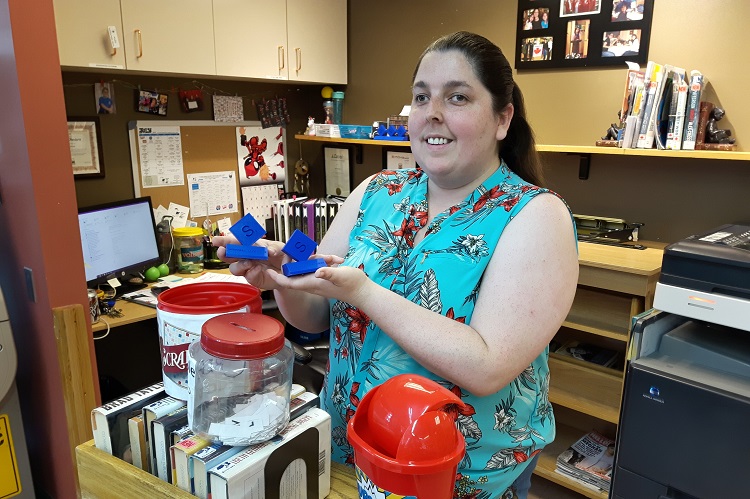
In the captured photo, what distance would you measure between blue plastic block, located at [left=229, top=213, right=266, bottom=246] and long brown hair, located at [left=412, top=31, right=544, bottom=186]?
0.48 m

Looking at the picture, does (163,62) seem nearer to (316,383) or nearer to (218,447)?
(316,383)

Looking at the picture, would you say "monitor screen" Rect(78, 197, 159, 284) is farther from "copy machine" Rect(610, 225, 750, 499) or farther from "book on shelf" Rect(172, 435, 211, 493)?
"copy machine" Rect(610, 225, 750, 499)

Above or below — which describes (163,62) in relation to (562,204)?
above

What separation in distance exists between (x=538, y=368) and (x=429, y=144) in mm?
484

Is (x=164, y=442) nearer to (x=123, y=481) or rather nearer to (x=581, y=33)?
(x=123, y=481)

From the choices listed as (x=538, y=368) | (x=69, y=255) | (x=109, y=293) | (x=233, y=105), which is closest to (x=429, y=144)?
(x=538, y=368)

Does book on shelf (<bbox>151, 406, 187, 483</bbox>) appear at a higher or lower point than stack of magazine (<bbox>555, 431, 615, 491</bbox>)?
higher

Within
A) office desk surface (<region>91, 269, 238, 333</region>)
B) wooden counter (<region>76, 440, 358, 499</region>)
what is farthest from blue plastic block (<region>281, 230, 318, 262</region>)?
office desk surface (<region>91, 269, 238, 333</region>)

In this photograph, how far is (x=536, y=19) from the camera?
7.87 feet

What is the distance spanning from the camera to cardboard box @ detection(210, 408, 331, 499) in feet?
2.18

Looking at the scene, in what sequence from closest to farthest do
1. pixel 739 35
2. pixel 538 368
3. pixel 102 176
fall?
1. pixel 538 368
2. pixel 739 35
3. pixel 102 176

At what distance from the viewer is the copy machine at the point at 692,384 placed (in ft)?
4.58

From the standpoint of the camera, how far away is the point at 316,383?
2189 mm

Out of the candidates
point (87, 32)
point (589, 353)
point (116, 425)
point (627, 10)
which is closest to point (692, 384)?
point (589, 353)
